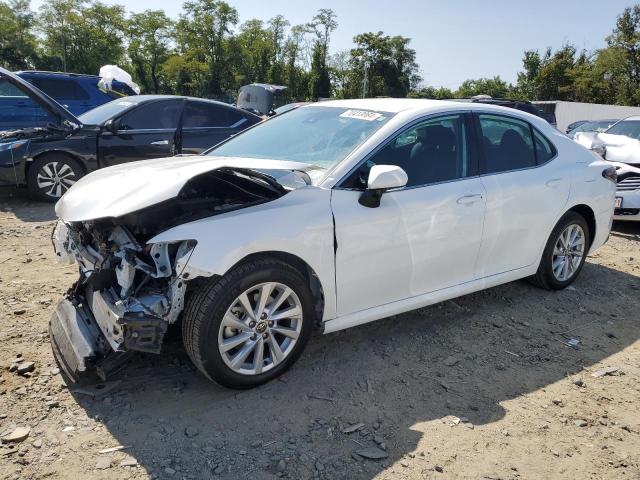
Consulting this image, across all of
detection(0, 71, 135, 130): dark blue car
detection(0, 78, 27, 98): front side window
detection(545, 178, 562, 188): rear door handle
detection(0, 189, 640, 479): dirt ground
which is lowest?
detection(0, 189, 640, 479): dirt ground

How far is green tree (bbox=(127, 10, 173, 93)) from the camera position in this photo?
5650cm

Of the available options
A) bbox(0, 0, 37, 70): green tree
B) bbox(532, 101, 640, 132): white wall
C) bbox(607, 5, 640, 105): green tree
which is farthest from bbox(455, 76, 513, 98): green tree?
bbox(0, 0, 37, 70): green tree

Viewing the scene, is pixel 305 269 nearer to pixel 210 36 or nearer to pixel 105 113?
pixel 105 113

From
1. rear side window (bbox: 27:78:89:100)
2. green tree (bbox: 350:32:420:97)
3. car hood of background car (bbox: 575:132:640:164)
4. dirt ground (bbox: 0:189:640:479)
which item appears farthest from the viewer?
green tree (bbox: 350:32:420:97)

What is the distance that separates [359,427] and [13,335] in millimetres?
2442

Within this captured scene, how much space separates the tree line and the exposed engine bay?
46.4 m

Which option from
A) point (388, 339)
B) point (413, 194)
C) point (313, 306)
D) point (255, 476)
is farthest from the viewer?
point (388, 339)

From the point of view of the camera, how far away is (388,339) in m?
3.71

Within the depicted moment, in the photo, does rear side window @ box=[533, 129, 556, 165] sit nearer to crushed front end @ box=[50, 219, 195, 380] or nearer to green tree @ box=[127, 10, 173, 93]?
crushed front end @ box=[50, 219, 195, 380]

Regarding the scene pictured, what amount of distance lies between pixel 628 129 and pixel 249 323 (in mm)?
9163

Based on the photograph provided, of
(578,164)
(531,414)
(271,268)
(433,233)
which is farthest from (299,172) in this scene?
(578,164)

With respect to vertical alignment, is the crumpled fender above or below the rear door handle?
below

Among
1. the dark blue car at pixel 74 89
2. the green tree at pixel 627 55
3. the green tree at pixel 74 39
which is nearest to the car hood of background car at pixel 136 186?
the dark blue car at pixel 74 89

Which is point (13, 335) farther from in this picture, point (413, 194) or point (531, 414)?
point (531, 414)
